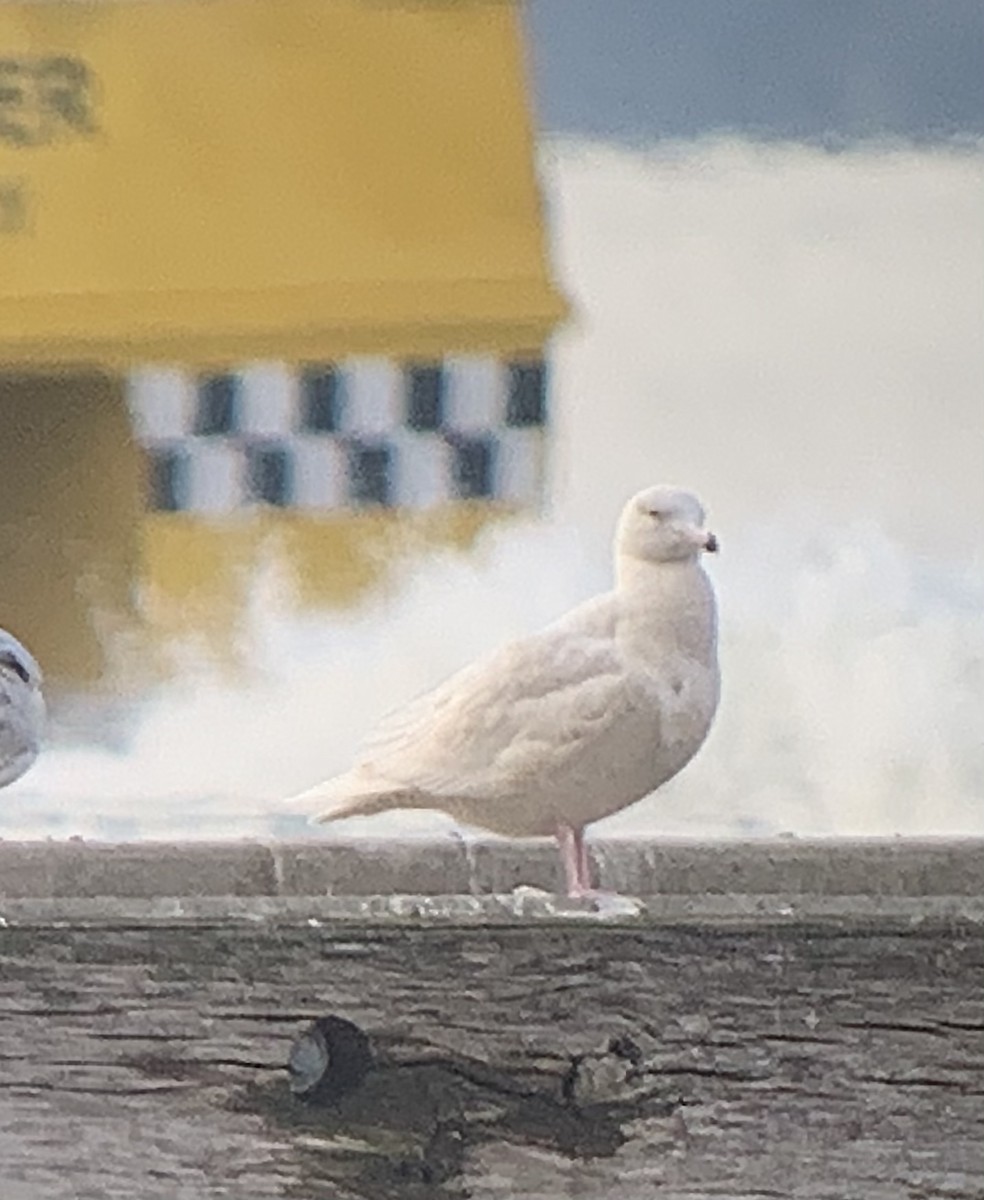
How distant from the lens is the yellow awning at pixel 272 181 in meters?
1.12

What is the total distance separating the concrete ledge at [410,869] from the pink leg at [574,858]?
1 centimetres

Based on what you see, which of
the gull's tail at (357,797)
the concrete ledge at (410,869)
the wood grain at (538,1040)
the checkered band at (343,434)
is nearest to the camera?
the wood grain at (538,1040)

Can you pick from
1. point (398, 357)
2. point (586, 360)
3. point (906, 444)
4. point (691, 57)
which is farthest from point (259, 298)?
point (906, 444)

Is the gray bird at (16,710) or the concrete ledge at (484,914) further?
the gray bird at (16,710)

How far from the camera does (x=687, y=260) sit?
3.71 feet

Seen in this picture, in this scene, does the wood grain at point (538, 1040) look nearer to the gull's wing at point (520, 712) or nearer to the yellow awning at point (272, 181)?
the gull's wing at point (520, 712)

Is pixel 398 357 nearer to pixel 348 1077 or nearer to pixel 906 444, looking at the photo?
pixel 906 444

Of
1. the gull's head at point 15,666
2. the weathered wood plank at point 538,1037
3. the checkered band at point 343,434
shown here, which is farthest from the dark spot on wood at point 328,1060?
the checkered band at point 343,434

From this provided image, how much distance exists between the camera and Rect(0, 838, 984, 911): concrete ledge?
54 cm

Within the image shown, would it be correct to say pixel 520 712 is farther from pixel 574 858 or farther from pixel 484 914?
pixel 484 914

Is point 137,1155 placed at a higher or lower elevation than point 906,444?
lower

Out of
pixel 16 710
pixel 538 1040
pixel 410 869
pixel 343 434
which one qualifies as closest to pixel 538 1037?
pixel 538 1040

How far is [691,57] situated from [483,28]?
137 mm

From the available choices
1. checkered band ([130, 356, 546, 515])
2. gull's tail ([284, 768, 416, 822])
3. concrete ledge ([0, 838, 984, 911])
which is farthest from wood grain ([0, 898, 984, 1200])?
checkered band ([130, 356, 546, 515])
